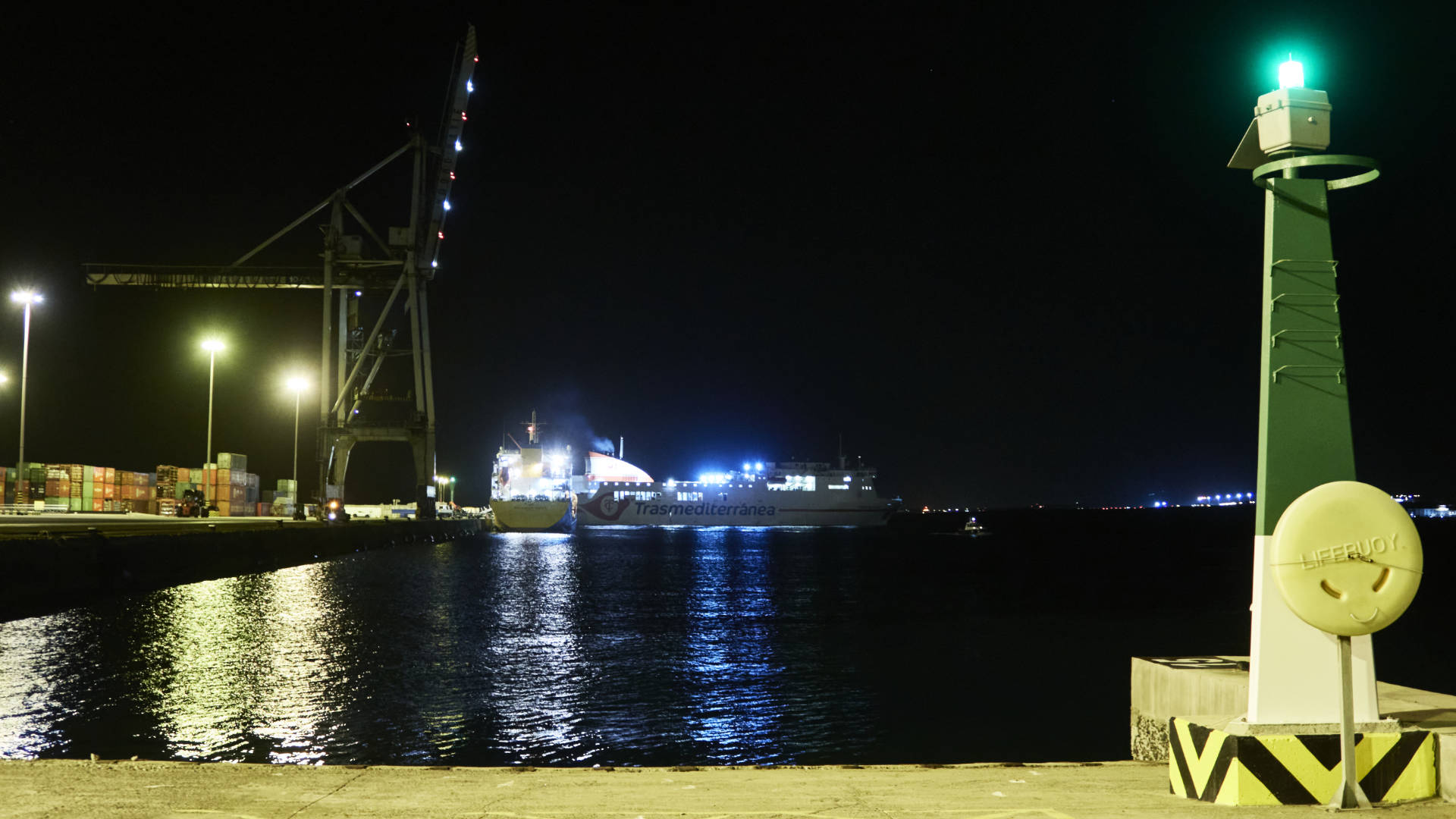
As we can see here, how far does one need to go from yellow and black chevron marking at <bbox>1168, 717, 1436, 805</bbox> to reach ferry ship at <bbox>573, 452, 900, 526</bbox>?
107 metres

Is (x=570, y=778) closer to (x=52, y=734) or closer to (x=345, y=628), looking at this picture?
(x=52, y=734)

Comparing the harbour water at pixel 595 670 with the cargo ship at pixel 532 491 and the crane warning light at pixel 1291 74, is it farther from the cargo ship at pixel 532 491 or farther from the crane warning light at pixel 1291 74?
the cargo ship at pixel 532 491

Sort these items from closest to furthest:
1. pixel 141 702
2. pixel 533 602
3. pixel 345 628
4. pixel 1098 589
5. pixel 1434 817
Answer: pixel 1434 817, pixel 141 702, pixel 345 628, pixel 533 602, pixel 1098 589

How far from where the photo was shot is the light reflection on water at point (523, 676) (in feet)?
33.2

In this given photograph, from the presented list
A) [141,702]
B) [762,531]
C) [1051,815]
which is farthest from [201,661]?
[762,531]

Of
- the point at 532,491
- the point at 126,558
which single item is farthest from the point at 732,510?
the point at 126,558

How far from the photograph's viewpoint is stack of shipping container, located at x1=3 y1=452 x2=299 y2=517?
54625mm

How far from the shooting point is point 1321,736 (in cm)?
420

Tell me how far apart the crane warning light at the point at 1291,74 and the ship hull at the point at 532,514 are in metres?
83.8

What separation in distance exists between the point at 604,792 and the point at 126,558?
84.8ft

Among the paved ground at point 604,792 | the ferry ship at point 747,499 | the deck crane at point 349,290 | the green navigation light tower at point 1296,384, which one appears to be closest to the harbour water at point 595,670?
the paved ground at point 604,792

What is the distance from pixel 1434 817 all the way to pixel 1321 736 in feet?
1.49

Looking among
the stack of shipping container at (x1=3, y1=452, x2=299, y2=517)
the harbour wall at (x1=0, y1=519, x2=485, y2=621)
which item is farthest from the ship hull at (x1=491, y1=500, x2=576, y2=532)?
the harbour wall at (x1=0, y1=519, x2=485, y2=621)

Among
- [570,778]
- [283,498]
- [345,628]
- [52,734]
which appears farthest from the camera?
[283,498]
